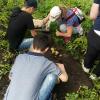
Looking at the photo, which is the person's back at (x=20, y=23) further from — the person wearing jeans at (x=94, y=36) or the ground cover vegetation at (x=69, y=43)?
the person wearing jeans at (x=94, y=36)

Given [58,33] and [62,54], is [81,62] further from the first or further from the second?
[58,33]

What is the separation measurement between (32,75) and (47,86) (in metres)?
0.49

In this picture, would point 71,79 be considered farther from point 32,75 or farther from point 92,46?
point 32,75

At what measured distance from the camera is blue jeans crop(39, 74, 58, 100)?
559cm

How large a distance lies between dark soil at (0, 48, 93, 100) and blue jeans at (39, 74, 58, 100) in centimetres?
67

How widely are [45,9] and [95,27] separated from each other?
286cm

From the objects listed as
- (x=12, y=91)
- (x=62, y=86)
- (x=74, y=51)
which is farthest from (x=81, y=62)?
(x=12, y=91)

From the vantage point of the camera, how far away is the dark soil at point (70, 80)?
6.48 meters

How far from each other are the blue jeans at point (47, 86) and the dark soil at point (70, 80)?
0.67m

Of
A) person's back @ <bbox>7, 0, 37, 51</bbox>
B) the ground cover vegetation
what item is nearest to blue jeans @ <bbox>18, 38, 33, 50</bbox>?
person's back @ <bbox>7, 0, 37, 51</bbox>

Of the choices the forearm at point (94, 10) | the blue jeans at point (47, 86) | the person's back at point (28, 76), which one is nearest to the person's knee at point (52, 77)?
the blue jeans at point (47, 86)

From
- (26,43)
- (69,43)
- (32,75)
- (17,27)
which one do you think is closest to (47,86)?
(32,75)

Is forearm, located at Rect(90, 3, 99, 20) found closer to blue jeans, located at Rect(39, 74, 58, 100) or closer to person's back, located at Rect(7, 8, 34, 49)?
blue jeans, located at Rect(39, 74, 58, 100)

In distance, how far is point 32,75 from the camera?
527 cm
